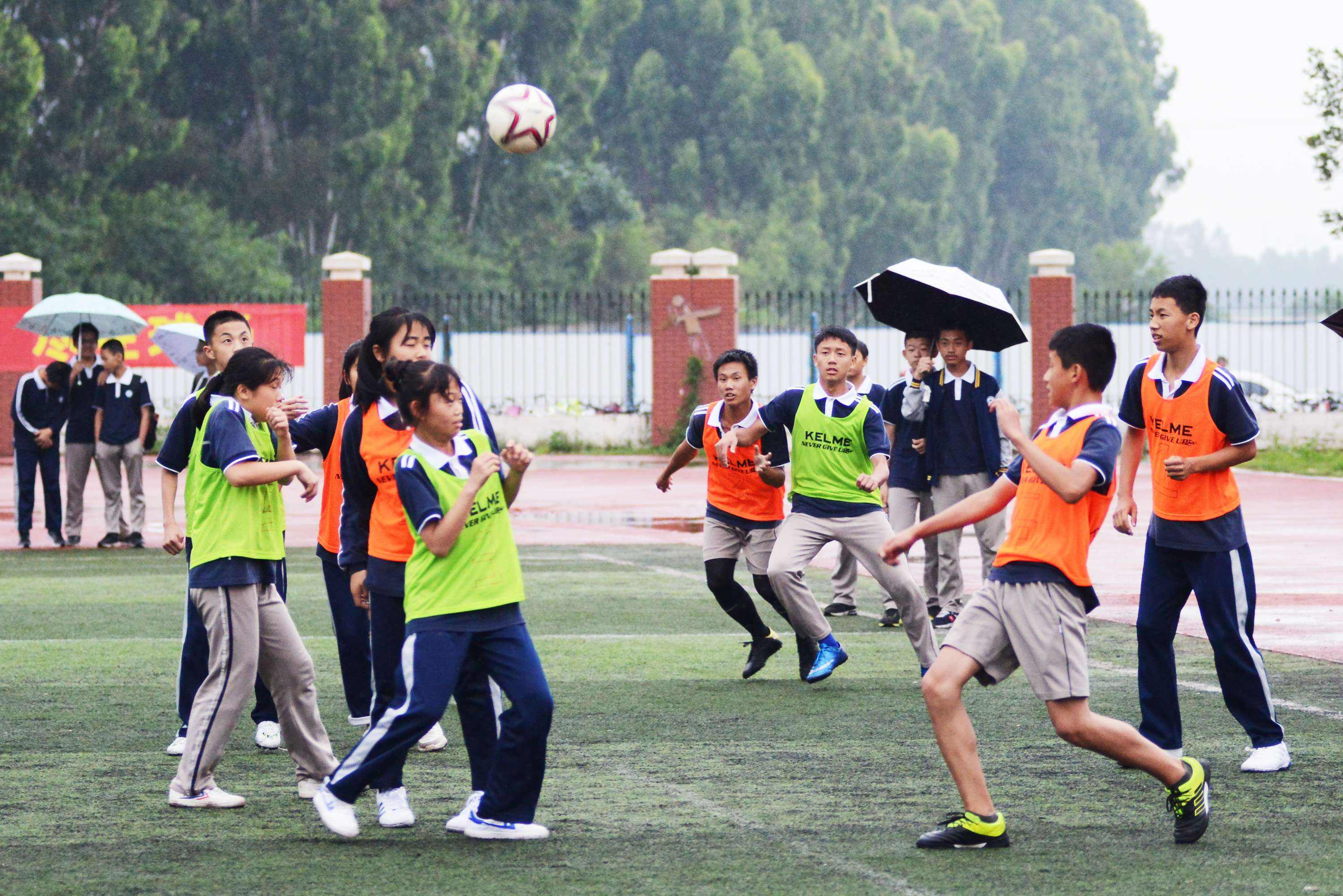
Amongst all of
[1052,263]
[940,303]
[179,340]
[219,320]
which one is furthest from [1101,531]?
[1052,263]

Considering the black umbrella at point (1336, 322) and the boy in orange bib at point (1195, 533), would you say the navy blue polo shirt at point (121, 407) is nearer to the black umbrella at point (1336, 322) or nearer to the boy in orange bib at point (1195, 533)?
the boy in orange bib at point (1195, 533)

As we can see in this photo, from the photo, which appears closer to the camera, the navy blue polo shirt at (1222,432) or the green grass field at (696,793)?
the green grass field at (696,793)

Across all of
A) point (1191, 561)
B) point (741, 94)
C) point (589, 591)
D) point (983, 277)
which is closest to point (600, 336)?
point (589, 591)

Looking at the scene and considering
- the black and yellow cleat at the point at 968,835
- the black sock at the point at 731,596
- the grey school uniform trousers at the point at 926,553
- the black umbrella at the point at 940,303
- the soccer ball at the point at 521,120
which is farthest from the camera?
the soccer ball at the point at 521,120

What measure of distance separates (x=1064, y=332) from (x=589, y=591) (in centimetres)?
698

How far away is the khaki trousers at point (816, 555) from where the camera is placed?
8.13 meters

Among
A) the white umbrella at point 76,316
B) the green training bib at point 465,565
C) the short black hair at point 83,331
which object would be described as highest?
the white umbrella at point 76,316

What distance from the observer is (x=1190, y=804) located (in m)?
5.45

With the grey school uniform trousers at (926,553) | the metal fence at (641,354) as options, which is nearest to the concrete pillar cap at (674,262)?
the metal fence at (641,354)

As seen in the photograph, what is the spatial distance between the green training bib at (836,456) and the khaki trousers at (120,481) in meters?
7.95

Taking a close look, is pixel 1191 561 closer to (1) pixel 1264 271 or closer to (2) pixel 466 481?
(2) pixel 466 481

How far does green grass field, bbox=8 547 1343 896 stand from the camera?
5.18 metres

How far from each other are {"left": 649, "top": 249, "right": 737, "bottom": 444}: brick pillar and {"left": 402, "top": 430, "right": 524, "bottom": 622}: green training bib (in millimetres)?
20337

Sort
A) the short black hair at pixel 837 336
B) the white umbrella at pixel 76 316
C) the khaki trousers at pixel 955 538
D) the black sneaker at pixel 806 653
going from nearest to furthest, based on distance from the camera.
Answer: the short black hair at pixel 837 336 < the black sneaker at pixel 806 653 < the khaki trousers at pixel 955 538 < the white umbrella at pixel 76 316
